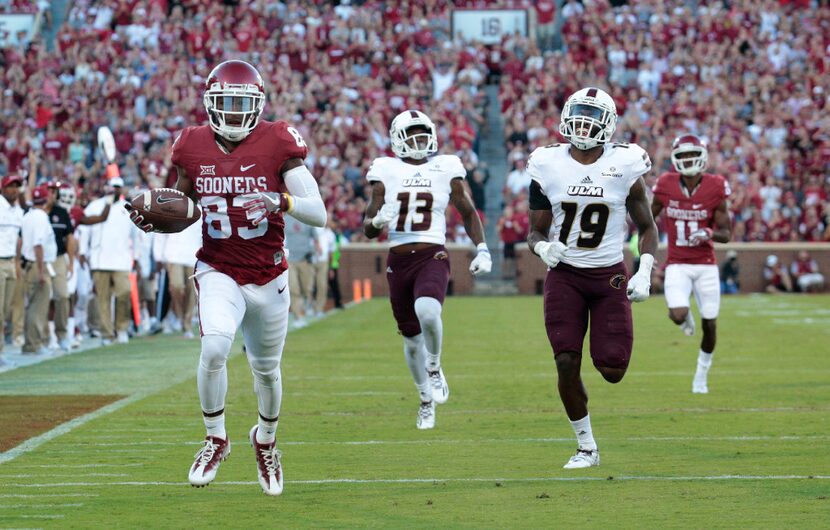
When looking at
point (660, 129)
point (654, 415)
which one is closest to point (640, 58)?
point (660, 129)

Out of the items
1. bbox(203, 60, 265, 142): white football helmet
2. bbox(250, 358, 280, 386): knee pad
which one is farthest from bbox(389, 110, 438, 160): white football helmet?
bbox(250, 358, 280, 386): knee pad

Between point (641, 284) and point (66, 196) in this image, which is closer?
point (641, 284)

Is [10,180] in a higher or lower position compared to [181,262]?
higher

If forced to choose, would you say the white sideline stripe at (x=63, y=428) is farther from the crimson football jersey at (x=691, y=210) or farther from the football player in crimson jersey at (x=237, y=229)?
the crimson football jersey at (x=691, y=210)

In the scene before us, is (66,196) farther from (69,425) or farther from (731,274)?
(731,274)

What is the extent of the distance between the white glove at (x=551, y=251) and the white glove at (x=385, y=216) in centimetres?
199

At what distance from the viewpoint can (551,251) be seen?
7.23 meters

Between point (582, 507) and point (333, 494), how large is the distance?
3.84 feet

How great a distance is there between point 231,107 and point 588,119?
1919 millimetres

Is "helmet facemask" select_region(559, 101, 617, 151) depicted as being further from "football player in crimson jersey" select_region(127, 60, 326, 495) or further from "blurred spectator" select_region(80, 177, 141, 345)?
"blurred spectator" select_region(80, 177, 141, 345)

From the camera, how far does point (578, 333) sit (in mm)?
7270

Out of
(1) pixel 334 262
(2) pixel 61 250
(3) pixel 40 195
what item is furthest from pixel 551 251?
(1) pixel 334 262

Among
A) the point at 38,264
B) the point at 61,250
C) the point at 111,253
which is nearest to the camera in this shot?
the point at 38,264

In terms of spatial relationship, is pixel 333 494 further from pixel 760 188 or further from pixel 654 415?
pixel 760 188
